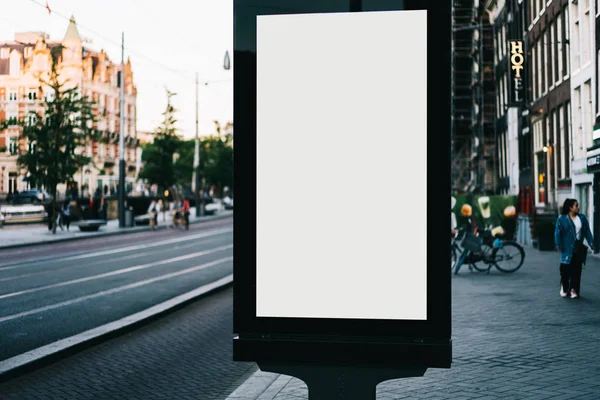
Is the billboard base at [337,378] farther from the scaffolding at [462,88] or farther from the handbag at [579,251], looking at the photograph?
the scaffolding at [462,88]

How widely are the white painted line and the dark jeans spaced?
5774mm

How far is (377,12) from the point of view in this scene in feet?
11.2

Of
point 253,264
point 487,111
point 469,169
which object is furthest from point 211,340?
point 469,169

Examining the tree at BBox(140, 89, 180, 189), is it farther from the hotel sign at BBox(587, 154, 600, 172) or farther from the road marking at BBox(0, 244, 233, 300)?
the hotel sign at BBox(587, 154, 600, 172)

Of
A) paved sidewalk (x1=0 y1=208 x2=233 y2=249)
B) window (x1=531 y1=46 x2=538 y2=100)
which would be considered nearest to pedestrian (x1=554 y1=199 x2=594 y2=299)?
paved sidewalk (x1=0 y1=208 x2=233 y2=249)

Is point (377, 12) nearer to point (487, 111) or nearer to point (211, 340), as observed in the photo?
point (211, 340)

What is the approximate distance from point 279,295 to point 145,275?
1348 cm

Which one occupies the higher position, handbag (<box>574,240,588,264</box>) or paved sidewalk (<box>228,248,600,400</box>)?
handbag (<box>574,240,588,264</box>)

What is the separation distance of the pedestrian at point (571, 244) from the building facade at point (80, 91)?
2187cm

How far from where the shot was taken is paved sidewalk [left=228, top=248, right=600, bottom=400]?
590 centimetres

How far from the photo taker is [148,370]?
7367 mm

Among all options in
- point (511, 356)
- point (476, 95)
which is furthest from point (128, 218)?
point (511, 356)

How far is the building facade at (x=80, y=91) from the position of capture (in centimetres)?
3622

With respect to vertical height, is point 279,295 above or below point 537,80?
below
